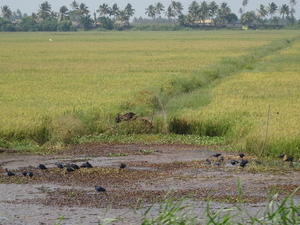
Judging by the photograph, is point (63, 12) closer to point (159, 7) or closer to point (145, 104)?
point (159, 7)

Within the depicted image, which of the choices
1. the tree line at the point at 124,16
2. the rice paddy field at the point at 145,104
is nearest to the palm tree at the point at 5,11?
the tree line at the point at 124,16

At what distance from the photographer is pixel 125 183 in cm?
819

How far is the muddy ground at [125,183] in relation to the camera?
6.80 meters

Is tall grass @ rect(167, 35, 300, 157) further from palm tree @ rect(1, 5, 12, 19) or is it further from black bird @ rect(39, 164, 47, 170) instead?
palm tree @ rect(1, 5, 12, 19)

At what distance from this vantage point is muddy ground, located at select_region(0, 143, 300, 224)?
680 cm

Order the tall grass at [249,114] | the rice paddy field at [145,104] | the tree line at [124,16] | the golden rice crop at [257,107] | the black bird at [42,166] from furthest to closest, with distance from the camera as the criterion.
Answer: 1. the tree line at [124,16]
2. the rice paddy field at [145,104]
3. the golden rice crop at [257,107]
4. the tall grass at [249,114]
5. the black bird at [42,166]

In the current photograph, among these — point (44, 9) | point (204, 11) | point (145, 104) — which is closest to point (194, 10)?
point (204, 11)

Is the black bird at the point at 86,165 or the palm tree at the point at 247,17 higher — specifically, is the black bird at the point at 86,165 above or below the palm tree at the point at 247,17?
above

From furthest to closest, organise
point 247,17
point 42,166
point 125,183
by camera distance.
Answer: point 247,17
point 42,166
point 125,183

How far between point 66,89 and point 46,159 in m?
9.61

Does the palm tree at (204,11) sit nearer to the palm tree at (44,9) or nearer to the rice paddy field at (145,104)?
the palm tree at (44,9)

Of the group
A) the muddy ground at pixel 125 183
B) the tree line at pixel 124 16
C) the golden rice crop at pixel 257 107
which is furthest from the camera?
the tree line at pixel 124 16

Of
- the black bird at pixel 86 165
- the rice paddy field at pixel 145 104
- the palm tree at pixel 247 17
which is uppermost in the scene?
the black bird at pixel 86 165

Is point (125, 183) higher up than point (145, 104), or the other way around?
point (125, 183)
